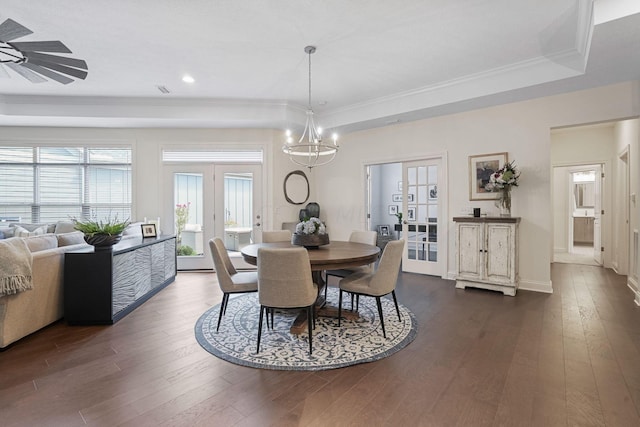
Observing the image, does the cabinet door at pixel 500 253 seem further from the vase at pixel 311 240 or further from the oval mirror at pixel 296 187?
the oval mirror at pixel 296 187

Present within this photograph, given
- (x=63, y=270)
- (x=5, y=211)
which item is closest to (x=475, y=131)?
(x=63, y=270)

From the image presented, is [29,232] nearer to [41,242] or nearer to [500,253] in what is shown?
[41,242]

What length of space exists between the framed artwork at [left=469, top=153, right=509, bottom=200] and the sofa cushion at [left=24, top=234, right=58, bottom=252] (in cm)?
543

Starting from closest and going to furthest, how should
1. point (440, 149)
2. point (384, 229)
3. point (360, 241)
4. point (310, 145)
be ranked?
point (310, 145) → point (360, 241) → point (440, 149) → point (384, 229)

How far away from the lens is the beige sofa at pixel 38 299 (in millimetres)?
2533

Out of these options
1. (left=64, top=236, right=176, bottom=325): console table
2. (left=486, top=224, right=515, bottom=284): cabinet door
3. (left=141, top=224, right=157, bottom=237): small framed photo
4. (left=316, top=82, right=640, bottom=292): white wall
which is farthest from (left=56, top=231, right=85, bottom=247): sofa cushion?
(left=486, top=224, right=515, bottom=284): cabinet door

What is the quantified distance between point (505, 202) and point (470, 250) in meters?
0.83

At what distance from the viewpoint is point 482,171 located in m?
4.52

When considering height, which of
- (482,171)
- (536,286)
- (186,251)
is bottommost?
(536,286)

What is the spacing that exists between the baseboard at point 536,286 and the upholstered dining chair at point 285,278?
3.50m

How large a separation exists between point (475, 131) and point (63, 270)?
558 cm

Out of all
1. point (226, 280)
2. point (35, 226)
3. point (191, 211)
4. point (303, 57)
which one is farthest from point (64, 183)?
point (303, 57)

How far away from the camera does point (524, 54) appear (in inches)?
135

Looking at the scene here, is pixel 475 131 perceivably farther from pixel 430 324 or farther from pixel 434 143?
pixel 430 324
